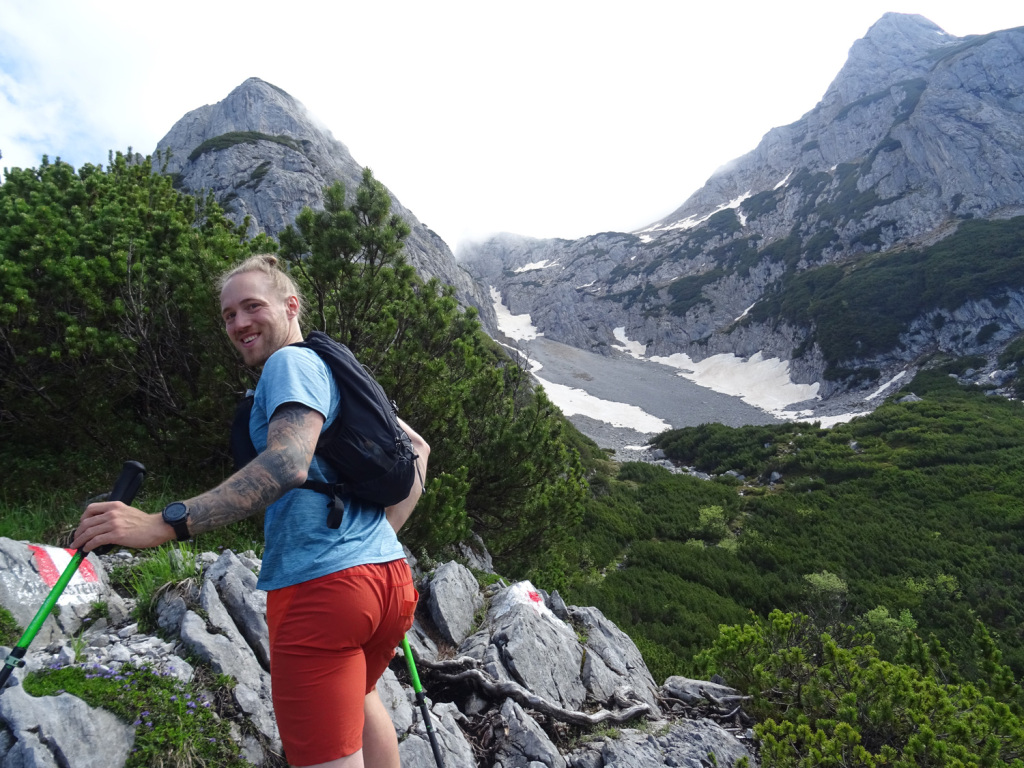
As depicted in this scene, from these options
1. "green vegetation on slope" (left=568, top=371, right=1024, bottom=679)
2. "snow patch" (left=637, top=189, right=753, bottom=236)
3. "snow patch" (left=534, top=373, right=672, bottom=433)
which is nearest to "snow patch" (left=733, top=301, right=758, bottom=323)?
"snow patch" (left=534, top=373, right=672, bottom=433)

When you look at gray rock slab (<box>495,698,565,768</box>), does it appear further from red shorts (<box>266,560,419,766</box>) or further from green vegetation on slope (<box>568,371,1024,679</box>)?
green vegetation on slope (<box>568,371,1024,679</box>)

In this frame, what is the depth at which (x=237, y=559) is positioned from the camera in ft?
13.0

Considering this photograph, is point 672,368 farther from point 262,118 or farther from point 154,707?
point 154,707

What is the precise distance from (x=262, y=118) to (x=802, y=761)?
10887 centimetres

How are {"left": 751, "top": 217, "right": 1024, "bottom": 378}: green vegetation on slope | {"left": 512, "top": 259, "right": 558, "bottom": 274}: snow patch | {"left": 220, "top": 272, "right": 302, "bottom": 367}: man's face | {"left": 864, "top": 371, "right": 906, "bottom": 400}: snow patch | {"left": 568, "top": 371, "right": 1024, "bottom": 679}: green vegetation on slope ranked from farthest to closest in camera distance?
{"left": 512, "top": 259, "right": 558, "bottom": 274}: snow patch < {"left": 751, "top": 217, "right": 1024, "bottom": 378}: green vegetation on slope < {"left": 864, "top": 371, "right": 906, "bottom": 400}: snow patch < {"left": 568, "top": 371, "right": 1024, "bottom": 679}: green vegetation on slope < {"left": 220, "top": 272, "right": 302, "bottom": 367}: man's face

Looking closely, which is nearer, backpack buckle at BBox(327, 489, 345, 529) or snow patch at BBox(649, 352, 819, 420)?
backpack buckle at BBox(327, 489, 345, 529)

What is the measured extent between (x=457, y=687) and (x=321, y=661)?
2.90m

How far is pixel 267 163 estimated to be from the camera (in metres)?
60.8

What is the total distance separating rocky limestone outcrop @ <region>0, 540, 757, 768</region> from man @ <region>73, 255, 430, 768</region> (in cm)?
147

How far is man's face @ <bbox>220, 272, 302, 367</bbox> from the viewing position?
6.31ft

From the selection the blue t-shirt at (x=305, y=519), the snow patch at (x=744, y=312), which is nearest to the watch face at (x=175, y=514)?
the blue t-shirt at (x=305, y=519)

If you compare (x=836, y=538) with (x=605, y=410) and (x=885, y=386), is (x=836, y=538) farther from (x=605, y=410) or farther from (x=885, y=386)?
(x=605, y=410)

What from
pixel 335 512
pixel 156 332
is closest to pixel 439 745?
pixel 335 512

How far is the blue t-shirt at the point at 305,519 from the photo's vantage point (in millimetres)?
1622
